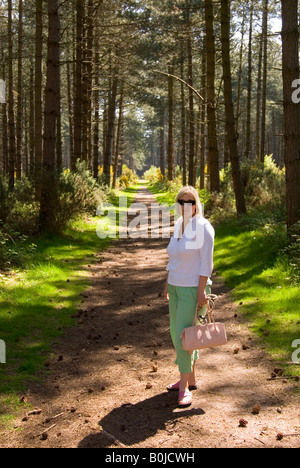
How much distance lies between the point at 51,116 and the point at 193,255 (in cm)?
908

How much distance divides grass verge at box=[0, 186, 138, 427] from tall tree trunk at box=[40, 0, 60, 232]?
0.61 meters

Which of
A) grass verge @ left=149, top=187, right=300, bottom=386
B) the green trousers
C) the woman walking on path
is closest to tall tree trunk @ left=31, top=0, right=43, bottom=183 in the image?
grass verge @ left=149, top=187, right=300, bottom=386

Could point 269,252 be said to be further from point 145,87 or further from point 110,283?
point 145,87

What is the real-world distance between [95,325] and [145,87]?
24034 millimetres

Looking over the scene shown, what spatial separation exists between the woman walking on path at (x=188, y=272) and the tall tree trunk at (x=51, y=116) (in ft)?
26.8

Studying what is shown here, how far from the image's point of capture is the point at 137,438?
3.95m

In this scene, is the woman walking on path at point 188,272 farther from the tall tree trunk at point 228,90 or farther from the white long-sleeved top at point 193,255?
the tall tree trunk at point 228,90

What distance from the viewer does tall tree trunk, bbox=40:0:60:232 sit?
40.1 ft

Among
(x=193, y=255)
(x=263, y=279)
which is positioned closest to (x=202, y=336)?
(x=193, y=255)

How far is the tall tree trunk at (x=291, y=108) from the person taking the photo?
9039 mm

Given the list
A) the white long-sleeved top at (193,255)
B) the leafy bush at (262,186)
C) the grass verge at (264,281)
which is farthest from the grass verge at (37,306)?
the leafy bush at (262,186)

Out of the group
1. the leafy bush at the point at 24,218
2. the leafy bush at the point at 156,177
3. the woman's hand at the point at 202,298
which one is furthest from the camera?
the leafy bush at the point at 156,177

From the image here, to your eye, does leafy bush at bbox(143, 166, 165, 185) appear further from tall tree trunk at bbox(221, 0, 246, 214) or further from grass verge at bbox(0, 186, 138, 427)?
grass verge at bbox(0, 186, 138, 427)
